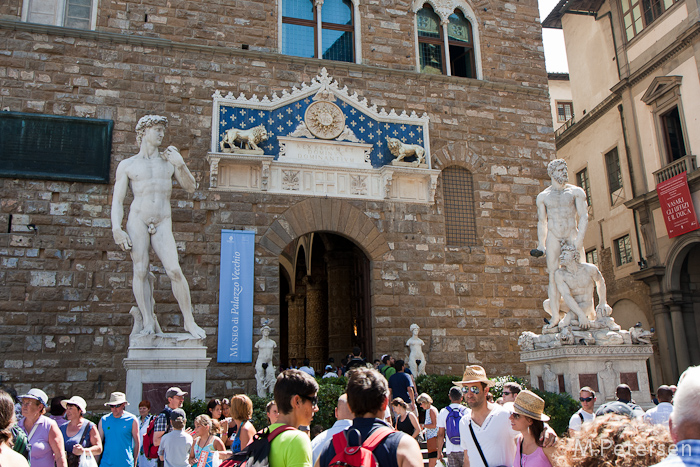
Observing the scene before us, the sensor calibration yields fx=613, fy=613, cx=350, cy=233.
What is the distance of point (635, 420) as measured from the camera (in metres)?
2.14

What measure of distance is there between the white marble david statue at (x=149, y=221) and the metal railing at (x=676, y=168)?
13934 mm

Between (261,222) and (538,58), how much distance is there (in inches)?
330

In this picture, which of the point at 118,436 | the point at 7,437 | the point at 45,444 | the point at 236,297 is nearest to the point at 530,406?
the point at 7,437

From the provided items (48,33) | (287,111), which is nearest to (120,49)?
(48,33)

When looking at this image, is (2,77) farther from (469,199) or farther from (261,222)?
(469,199)

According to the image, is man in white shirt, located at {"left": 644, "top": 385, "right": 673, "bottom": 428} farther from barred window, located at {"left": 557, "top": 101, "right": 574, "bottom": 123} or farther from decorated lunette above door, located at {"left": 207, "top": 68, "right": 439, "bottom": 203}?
barred window, located at {"left": 557, "top": 101, "right": 574, "bottom": 123}

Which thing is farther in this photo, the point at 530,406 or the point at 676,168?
the point at 676,168

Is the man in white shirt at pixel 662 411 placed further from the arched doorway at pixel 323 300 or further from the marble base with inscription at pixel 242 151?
the marble base with inscription at pixel 242 151

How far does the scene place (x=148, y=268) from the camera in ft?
30.0

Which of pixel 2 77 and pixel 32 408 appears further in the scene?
pixel 2 77

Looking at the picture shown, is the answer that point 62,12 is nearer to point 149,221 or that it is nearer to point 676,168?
point 149,221

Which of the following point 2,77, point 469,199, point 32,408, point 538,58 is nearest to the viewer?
point 32,408

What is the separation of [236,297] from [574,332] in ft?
20.2

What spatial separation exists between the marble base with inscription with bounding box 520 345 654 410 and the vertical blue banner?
17.9 feet
